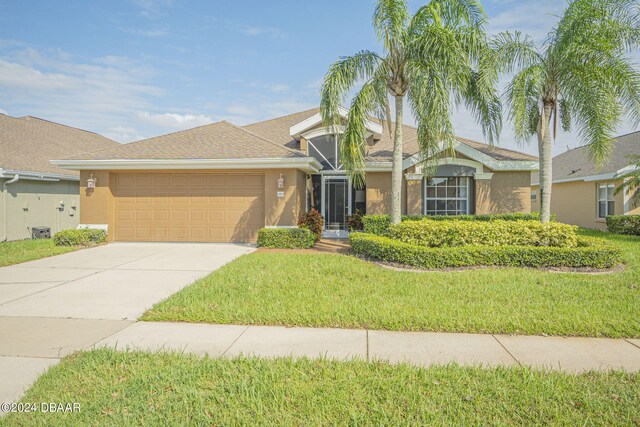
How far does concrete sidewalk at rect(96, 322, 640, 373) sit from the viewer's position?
4043mm

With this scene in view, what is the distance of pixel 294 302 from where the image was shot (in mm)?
5922

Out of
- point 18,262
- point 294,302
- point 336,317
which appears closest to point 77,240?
point 18,262

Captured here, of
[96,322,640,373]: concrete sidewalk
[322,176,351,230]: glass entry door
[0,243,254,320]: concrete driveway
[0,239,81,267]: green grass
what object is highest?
[322,176,351,230]: glass entry door

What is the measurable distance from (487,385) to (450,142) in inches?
296

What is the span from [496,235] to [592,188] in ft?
45.0

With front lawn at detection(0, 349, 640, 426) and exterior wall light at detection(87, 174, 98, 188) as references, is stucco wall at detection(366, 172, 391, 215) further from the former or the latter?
front lawn at detection(0, 349, 640, 426)

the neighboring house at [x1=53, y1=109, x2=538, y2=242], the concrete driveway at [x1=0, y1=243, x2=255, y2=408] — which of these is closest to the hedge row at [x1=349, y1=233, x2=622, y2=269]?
the concrete driveway at [x1=0, y1=243, x2=255, y2=408]

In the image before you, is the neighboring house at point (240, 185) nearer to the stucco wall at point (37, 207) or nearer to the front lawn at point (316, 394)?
the stucco wall at point (37, 207)

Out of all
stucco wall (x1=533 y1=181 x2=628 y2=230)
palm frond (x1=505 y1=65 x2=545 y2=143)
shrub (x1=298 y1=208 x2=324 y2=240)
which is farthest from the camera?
stucco wall (x1=533 y1=181 x2=628 y2=230)

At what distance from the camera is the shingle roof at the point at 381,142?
1482 cm

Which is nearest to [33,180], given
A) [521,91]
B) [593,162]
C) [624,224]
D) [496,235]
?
[496,235]

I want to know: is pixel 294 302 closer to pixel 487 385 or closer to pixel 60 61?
pixel 487 385

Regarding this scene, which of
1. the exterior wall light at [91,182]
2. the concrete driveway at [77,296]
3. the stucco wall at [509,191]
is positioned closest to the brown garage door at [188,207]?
the exterior wall light at [91,182]

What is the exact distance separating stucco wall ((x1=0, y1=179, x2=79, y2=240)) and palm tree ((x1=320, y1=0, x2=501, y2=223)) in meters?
12.8
